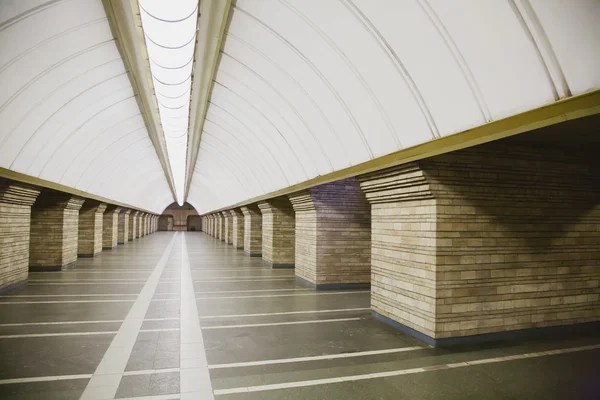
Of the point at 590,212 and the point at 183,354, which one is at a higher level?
the point at 590,212

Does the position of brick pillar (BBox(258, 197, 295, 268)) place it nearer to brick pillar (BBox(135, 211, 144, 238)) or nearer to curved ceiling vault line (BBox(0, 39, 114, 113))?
curved ceiling vault line (BBox(0, 39, 114, 113))

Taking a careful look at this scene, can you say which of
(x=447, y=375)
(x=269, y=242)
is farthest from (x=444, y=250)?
(x=269, y=242)

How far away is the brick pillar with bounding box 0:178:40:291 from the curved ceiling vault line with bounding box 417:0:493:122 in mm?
9728

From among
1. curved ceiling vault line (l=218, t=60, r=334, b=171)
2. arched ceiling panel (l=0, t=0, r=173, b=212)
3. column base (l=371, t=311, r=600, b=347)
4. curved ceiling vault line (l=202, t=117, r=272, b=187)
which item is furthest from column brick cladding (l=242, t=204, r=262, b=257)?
column base (l=371, t=311, r=600, b=347)

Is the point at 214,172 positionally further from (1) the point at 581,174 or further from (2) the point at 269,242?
(1) the point at 581,174

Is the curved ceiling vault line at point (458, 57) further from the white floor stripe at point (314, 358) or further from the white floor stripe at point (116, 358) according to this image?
the white floor stripe at point (116, 358)

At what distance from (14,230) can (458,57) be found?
38.9 ft

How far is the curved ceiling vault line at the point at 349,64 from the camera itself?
5.28 metres

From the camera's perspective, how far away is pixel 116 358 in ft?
17.4

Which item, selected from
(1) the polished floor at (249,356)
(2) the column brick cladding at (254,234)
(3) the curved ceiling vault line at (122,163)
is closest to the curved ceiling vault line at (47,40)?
(1) the polished floor at (249,356)

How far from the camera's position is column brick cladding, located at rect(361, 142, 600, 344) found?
6.12 m

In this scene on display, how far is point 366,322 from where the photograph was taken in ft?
24.4

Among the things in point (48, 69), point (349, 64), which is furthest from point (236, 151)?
point (349, 64)

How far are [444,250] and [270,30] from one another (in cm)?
423
